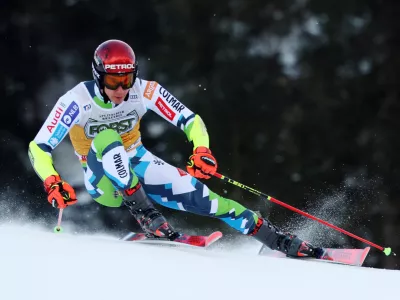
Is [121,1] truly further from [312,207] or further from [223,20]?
[312,207]

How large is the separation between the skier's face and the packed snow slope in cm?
92

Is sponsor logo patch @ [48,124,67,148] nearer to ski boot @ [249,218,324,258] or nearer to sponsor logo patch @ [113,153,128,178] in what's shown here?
sponsor logo patch @ [113,153,128,178]

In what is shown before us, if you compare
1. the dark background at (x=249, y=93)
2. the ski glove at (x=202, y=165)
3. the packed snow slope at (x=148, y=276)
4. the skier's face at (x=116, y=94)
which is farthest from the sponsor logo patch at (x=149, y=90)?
the dark background at (x=249, y=93)

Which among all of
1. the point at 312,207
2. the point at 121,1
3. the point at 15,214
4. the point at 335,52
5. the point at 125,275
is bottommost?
the point at 15,214

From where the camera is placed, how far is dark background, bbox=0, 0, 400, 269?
7.23 m

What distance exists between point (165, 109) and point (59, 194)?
2.90 ft

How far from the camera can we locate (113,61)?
9.62 ft

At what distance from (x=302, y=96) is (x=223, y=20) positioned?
1.51 m

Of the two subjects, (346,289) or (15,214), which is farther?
(15,214)

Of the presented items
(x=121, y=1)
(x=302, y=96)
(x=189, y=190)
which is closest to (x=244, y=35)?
(x=302, y=96)

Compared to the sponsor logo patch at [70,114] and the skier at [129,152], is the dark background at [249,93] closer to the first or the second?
the skier at [129,152]

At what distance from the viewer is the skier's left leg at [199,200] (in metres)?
3.20

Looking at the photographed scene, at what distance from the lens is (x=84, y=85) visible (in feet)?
10.1

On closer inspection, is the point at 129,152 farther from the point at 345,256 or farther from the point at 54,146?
the point at 345,256
